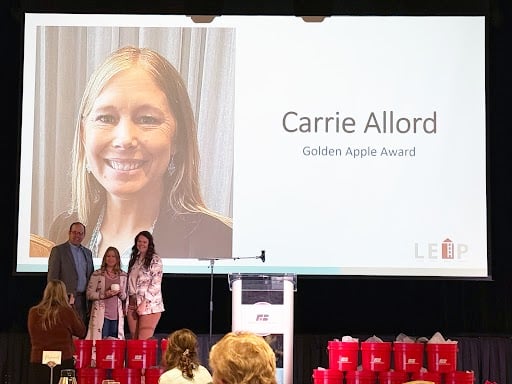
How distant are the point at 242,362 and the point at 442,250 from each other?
6095mm

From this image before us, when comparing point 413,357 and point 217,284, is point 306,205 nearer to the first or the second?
point 217,284

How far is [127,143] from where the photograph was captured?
28.1 feet

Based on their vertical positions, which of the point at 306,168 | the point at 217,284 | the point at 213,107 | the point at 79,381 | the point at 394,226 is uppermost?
the point at 213,107

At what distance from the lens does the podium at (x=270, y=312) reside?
6.82 meters

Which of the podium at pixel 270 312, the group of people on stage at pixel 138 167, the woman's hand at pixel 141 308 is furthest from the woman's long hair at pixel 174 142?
the podium at pixel 270 312

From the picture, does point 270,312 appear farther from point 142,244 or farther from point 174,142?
point 174,142

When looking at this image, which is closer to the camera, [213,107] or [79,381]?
[79,381]

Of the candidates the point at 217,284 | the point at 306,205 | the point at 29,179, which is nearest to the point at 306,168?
the point at 306,205

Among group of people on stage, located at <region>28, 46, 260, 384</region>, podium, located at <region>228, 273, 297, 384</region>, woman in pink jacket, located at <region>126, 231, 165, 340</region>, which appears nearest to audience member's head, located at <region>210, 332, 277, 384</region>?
podium, located at <region>228, 273, 297, 384</region>

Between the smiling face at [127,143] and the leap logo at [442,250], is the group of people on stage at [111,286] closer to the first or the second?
the smiling face at [127,143]

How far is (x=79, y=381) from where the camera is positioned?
7.26m

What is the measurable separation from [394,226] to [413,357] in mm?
1386

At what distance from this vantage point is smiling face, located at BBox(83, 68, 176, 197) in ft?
28.0

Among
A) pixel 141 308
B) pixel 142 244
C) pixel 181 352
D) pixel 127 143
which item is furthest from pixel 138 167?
pixel 181 352
